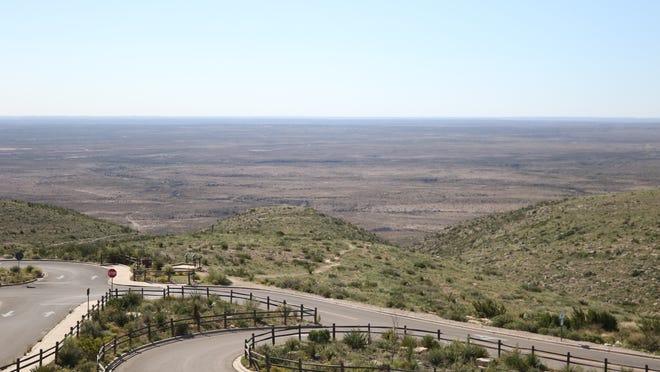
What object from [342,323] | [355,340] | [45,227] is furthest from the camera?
[45,227]

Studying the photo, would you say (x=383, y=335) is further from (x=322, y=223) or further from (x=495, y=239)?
(x=322, y=223)

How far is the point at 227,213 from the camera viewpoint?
101938 mm

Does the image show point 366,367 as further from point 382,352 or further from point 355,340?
point 355,340

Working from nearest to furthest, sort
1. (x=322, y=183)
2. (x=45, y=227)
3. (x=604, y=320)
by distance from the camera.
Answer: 1. (x=604, y=320)
2. (x=45, y=227)
3. (x=322, y=183)

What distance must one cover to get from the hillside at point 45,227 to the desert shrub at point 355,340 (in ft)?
133

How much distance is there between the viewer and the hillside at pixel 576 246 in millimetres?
43156

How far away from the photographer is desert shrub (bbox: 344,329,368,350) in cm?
2417

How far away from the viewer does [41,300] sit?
105 feet

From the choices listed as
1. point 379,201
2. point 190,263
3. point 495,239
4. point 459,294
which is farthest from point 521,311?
point 379,201

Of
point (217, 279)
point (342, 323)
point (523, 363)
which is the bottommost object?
point (217, 279)

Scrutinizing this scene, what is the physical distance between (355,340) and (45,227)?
52.7m

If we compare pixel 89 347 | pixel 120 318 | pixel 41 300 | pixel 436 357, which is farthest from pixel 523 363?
pixel 41 300

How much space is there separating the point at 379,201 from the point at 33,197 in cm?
5756

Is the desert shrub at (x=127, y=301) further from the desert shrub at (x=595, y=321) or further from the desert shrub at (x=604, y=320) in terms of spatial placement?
the desert shrub at (x=604, y=320)
